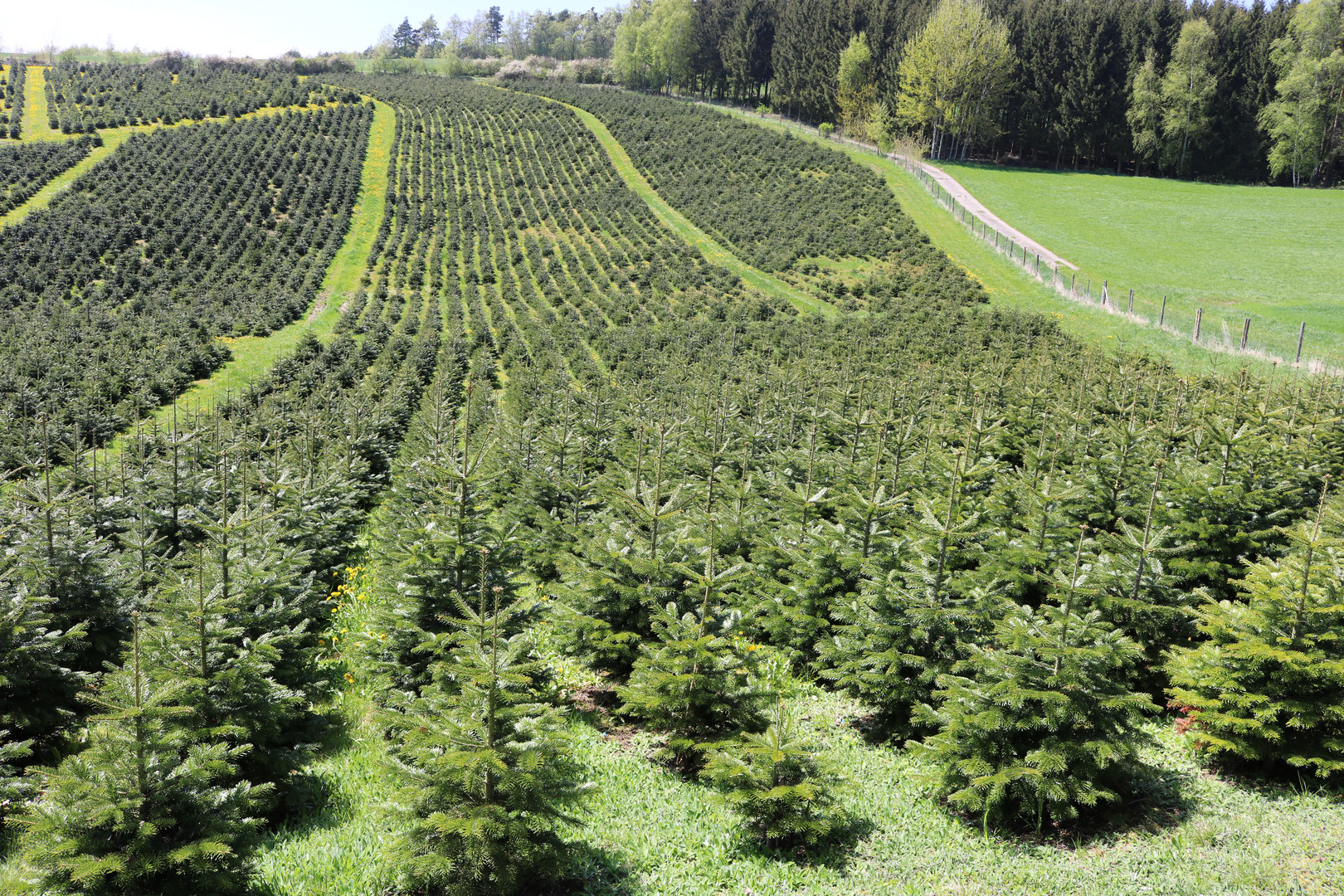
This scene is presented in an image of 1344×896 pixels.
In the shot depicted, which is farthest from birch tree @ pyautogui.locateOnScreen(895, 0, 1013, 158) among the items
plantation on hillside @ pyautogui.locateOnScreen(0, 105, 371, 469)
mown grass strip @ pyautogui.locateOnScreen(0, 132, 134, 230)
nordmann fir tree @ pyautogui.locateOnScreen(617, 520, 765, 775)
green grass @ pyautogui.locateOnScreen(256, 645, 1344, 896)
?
nordmann fir tree @ pyautogui.locateOnScreen(617, 520, 765, 775)

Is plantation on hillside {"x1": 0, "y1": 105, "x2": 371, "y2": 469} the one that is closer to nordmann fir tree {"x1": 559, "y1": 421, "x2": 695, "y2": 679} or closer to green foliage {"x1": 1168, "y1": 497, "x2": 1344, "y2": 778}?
nordmann fir tree {"x1": 559, "y1": 421, "x2": 695, "y2": 679}

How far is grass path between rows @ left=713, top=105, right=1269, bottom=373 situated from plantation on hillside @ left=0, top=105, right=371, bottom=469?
34.5m

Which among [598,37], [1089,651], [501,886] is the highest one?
[598,37]

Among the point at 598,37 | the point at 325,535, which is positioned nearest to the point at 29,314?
the point at 325,535

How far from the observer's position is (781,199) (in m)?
64.8

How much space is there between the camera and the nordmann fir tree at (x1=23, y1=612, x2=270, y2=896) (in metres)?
5.66

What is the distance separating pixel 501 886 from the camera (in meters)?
6.29

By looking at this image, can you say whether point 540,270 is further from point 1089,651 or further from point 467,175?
point 1089,651

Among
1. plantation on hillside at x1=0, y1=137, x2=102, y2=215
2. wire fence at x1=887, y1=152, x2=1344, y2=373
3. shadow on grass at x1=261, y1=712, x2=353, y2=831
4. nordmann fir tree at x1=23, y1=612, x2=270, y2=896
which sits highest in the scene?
plantation on hillside at x1=0, y1=137, x2=102, y2=215

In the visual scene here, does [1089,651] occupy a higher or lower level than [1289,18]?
lower

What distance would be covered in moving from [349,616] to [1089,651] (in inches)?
446

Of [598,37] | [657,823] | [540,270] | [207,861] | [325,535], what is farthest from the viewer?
[598,37]

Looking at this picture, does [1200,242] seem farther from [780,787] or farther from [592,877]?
[592,877]

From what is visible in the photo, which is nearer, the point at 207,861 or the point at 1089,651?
the point at 207,861
